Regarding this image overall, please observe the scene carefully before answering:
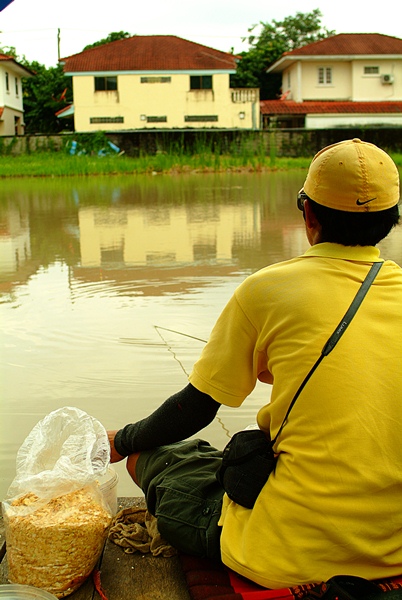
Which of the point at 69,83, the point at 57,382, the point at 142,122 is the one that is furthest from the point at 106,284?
the point at 69,83

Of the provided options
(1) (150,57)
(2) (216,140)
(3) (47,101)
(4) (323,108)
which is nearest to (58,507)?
(2) (216,140)

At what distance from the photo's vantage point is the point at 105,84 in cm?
3591

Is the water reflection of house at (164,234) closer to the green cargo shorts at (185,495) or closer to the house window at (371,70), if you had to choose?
the green cargo shorts at (185,495)

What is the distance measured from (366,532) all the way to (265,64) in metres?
43.4

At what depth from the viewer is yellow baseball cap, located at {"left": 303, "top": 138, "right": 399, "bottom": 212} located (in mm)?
1586

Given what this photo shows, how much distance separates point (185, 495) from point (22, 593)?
1.36 feet

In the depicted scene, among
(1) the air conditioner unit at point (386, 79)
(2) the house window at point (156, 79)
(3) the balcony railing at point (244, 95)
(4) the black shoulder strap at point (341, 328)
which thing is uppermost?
(2) the house window at point (156, 79)

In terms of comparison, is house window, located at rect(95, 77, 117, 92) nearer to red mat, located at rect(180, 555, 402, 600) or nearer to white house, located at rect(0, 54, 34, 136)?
white house, located at rect(0, 54, 34, 136)

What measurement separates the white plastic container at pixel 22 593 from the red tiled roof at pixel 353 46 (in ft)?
125

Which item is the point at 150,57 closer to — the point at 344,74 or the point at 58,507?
the point at 344,74

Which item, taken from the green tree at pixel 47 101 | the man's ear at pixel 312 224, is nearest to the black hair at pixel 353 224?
the man's ear at pixel 312 224

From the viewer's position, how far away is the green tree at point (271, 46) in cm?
4206

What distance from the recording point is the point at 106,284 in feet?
21.0

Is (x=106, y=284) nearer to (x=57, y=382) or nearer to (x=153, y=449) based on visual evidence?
(x=57, y=382)
